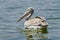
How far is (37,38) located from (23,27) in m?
2.19

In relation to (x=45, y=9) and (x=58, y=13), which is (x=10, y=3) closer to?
(x=45, y=9)

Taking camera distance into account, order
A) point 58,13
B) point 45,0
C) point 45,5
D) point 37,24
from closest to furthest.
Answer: point 37,24 < point 58,13 < point 45,5 < point 45,0

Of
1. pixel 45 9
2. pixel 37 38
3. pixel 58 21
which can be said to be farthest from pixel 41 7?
pixel 37 38

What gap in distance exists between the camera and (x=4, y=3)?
19750 millimetres

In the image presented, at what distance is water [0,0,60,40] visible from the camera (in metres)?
11.9

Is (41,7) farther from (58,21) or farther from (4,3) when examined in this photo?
(58,21)

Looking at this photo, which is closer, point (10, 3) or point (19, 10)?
point (19, 10)

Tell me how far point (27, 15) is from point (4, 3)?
5.70 metres

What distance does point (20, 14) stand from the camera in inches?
635

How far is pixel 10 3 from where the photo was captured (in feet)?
65.2

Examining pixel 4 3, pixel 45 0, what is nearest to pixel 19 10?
pixel 4 3

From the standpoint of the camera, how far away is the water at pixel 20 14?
39.1 ft

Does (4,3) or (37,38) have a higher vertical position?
(4,3)

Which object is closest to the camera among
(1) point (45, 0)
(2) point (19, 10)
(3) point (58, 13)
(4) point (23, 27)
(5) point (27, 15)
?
(4) point (23, 27)
